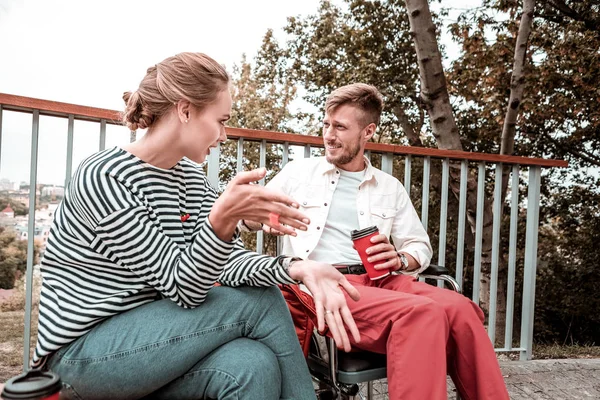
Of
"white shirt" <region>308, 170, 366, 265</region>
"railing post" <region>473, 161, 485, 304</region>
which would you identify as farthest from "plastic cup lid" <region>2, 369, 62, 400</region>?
"railing post" <region>473, 161, 485, 304</region>

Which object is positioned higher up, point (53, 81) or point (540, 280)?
point (53, 81)

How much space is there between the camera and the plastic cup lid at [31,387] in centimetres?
74

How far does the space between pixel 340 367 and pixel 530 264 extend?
7.37 feet

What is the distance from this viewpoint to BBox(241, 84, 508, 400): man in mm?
1519

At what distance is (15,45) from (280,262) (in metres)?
14.2

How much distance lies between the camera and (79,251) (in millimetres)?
1231

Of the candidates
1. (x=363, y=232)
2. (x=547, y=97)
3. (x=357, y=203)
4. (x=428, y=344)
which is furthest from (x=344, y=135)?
(x=547, y=97)

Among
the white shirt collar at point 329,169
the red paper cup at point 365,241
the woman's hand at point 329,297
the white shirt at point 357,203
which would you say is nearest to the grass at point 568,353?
the white shirt at point 357,203

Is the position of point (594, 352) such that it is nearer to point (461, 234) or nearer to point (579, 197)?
point (461, 234)

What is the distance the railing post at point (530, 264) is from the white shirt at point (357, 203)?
1282 mm

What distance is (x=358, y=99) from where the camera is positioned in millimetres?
2475

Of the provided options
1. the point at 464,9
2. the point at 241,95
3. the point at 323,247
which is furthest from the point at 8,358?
the point at 241,95

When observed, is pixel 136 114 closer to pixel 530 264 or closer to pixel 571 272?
pixel 530 264

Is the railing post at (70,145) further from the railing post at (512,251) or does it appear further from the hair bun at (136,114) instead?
the railing post at (512,251)
